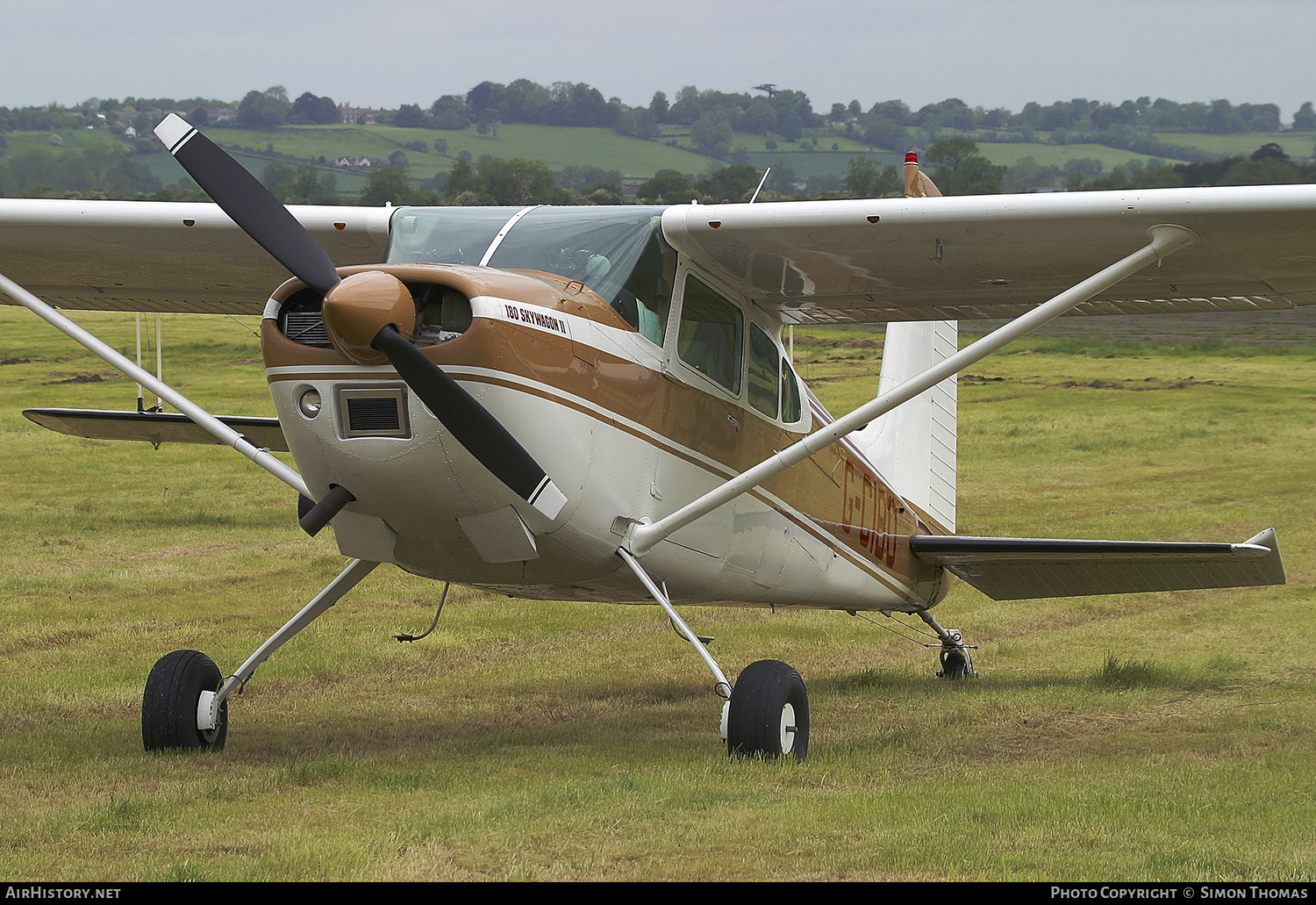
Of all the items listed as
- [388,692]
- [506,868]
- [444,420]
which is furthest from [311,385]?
[388,692]

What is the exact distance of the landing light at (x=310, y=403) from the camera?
6301 mm

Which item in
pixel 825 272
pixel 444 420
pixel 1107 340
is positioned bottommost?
pixel 1107 340

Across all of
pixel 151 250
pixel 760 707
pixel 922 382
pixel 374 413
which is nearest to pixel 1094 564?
pixel 922 382

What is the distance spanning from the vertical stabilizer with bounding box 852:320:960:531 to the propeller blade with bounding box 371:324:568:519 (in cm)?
530

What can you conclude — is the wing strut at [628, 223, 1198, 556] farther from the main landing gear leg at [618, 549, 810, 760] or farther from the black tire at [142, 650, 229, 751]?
the black tire at [142, 650, 229, 751]

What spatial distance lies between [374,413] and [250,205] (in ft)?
4.00

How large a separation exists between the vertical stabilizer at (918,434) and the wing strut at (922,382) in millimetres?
3805

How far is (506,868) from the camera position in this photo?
516 cm

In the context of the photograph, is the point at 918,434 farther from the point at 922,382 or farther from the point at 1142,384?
the point at 1142,384

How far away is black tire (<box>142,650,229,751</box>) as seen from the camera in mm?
7602

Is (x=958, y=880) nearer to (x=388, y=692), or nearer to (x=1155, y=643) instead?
(x=388, y=692)
